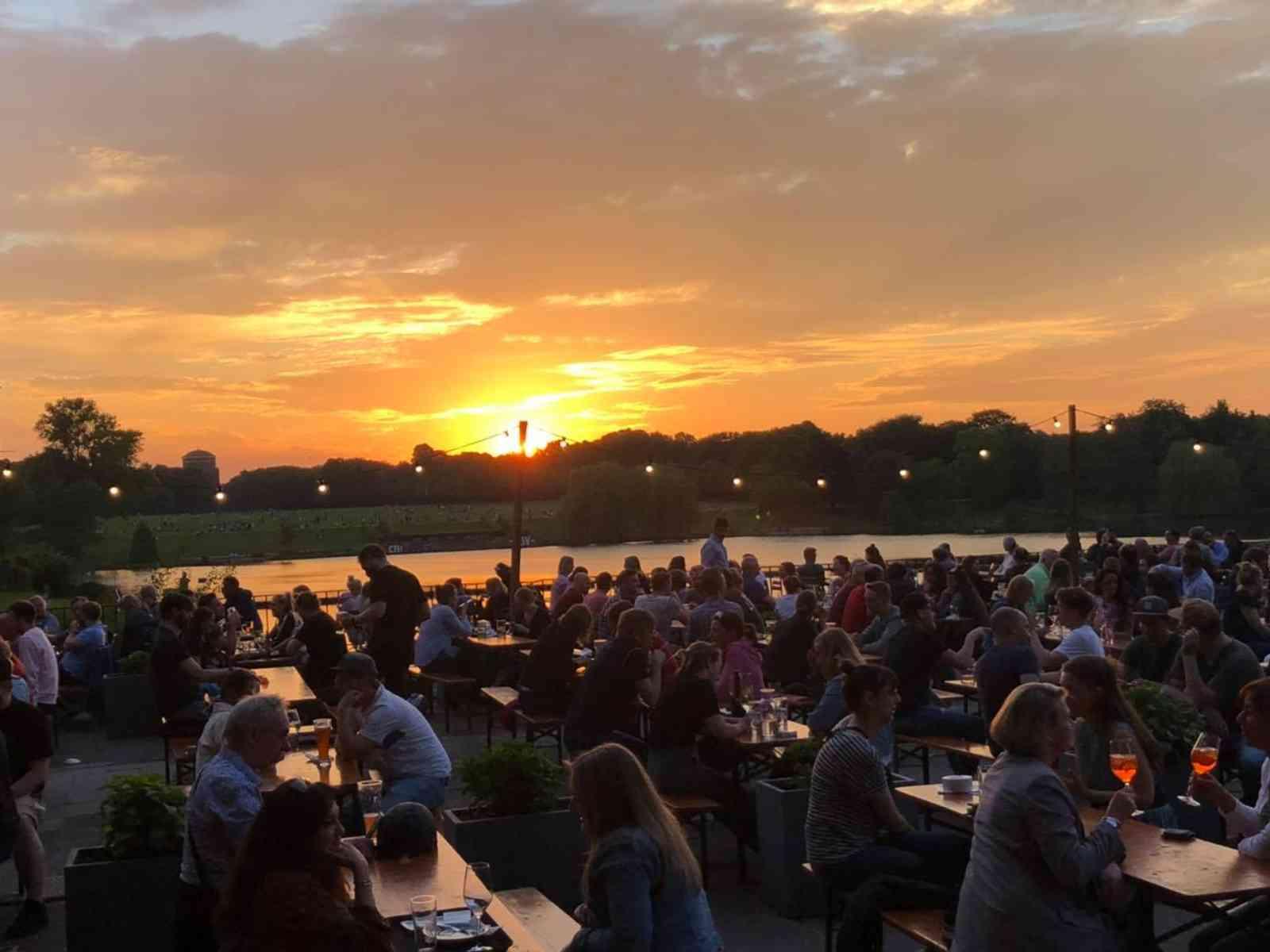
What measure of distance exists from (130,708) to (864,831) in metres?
9.96

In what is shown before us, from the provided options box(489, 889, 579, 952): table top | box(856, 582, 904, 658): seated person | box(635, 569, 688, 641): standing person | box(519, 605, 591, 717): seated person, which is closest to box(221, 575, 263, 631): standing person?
box(635, 569, 688, 641): standing person

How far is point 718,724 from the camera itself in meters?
7.50

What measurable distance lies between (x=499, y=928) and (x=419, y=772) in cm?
281

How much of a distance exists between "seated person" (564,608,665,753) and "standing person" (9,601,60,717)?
4.84 metres

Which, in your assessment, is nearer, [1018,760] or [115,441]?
[1018,760]

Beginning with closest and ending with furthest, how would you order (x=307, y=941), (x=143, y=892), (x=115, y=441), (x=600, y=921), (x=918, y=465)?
(x=307, y=941) → (x=600, y=921) → (x=143, y=892) → (x=115, y=441) → (x=918, y=465)

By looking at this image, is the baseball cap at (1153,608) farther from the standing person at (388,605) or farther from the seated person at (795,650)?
the standing person at (388,605)

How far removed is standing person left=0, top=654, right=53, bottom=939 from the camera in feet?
21.9

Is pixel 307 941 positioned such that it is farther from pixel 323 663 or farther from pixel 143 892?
pixel 323 663

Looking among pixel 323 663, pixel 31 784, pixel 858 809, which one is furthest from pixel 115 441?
pixel 858 809

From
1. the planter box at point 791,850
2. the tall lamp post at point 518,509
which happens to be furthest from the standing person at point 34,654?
the tall lamp post at point 518,509

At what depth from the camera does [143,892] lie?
5852 mm

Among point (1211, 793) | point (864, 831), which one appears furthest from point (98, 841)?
point (1211, 793)

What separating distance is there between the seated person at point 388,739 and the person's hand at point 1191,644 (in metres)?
4.27
